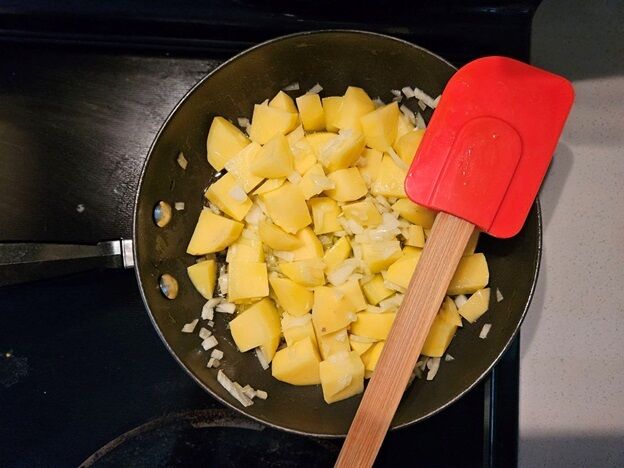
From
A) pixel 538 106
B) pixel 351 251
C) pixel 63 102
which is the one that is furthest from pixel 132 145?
pixel 538 106

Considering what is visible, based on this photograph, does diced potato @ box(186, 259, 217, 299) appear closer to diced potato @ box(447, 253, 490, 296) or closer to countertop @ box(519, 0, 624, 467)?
diced potato @ box(447, 253, 490, 296)

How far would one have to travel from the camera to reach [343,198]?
1.04m

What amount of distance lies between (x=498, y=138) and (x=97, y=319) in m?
0.78

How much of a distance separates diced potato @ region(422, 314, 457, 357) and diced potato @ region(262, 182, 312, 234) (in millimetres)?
280

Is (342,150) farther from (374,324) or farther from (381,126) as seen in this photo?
(374,324)

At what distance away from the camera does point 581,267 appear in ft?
3.76

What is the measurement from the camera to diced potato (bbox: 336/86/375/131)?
3.46ft

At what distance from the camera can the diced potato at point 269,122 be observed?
105 centimetres

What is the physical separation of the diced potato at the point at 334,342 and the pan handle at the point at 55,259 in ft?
1.19

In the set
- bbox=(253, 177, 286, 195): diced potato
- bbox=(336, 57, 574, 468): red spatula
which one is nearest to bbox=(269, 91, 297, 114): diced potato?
bbox=(253, 177, 286, 195): diced potato

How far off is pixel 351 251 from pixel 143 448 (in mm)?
541

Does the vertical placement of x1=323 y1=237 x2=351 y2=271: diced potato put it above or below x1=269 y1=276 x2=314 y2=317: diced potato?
above

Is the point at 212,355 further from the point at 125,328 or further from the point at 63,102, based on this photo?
the point at 63,102

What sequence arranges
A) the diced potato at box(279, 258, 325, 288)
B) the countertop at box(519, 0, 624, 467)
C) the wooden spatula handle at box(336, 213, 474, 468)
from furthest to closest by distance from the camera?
the countertop at box(519, 0, 624, 467) → the diced potato at box(279, 258, 325, 288) → the wooden spatula handle at box(336, 213, 474, 468)
